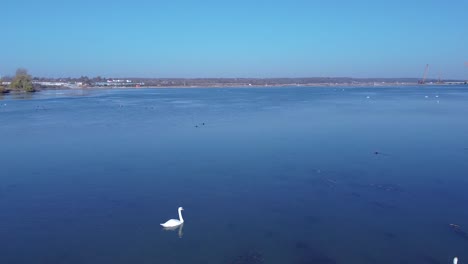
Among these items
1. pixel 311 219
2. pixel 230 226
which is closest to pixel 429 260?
pixel 311 219

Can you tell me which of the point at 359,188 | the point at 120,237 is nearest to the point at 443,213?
the point at 359,188

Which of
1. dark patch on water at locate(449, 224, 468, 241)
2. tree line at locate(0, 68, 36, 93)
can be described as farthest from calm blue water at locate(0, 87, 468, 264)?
tree line at locate(0, 68, 36, 93)

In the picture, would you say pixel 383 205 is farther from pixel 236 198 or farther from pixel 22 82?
pixel 22 82

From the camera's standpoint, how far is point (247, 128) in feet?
82.6

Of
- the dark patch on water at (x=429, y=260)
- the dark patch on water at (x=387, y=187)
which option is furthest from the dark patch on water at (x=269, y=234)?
the dark patch on water at (x=387, y=187)

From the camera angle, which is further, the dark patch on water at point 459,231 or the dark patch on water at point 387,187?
the dark patch on water at point 387,187

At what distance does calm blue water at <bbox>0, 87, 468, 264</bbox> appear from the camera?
8.43 metres

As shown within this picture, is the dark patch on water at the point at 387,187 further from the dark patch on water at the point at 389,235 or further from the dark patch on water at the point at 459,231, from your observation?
the dark patch on water at the point at 389,235

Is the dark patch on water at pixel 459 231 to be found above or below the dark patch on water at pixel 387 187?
below

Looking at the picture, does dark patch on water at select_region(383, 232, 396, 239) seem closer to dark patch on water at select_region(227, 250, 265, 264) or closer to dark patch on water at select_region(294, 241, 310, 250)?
dark patch on water at select_region(294, 241, 310, 250)

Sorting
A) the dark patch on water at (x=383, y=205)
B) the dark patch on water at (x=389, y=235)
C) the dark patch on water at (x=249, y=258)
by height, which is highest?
the dark patch on water at (x=383, y=205)

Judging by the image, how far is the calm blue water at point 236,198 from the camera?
8.43 m

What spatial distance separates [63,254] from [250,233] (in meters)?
4.09

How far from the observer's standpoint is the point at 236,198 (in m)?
11.5
